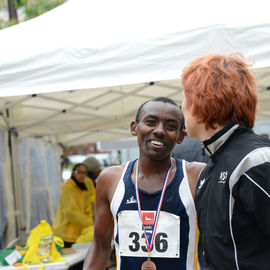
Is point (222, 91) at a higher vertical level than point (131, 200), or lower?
higher

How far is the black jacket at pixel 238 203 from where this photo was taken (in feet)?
3.79

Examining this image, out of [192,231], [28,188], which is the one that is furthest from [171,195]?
[28,188]

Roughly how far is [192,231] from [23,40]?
2.36 metres

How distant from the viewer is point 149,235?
6.13 ft

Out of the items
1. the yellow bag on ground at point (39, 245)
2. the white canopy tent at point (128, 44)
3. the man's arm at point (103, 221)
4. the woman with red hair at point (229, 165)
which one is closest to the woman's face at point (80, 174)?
the yellow bag on ground at point (39, 245)

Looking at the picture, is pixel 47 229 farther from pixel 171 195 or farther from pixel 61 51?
pixel 171 195

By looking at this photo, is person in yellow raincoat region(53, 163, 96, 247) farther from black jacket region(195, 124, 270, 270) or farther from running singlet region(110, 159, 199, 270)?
black jacket region(195, 124, 270, 270)

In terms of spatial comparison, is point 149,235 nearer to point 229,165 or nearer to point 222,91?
point 229,165

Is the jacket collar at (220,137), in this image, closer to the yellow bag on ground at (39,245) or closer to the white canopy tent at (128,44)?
the white canopy tent at (128,44)

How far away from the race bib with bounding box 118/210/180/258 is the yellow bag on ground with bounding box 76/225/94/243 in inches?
114

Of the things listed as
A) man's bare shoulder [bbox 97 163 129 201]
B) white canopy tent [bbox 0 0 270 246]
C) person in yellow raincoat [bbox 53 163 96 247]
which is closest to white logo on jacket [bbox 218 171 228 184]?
man's bare shoulder [bbox 97 163 129 201]

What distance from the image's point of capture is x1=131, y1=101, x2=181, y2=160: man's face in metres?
1.94

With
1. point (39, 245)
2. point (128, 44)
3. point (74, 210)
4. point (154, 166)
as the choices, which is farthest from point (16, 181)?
point (154, 166)

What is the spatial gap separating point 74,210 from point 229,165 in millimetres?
3908
